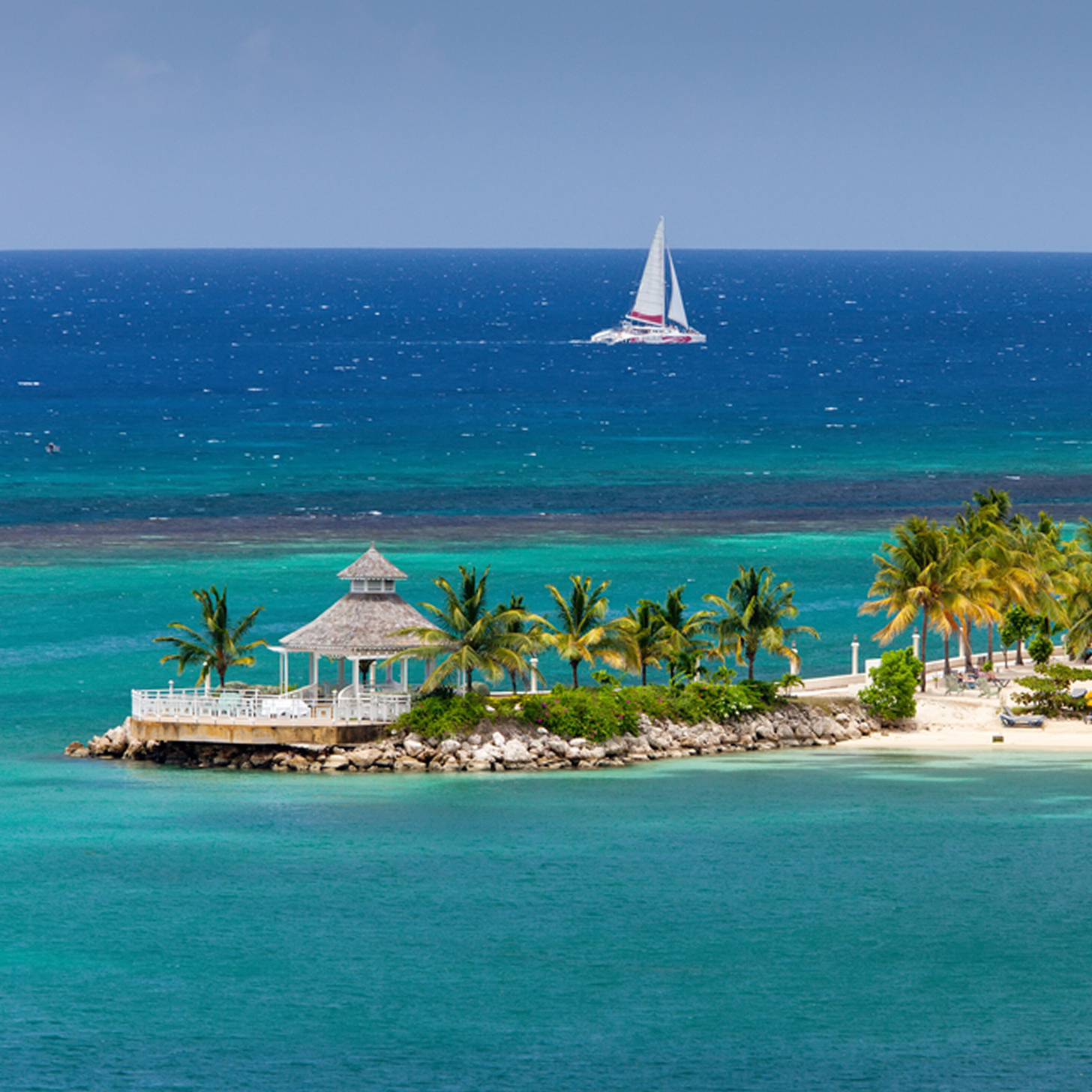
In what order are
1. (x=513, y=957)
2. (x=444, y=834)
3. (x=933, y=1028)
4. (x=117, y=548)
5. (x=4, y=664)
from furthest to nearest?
1. (x=117, y=548)
2. (x=4, y=664)
3. (x=444, y=834)
4. (x=513, y=957)
5. (x=933, y=1028)

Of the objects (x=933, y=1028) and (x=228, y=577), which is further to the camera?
(x=228, y=577)

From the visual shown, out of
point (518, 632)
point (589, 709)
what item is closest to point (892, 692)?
point (589, 709)

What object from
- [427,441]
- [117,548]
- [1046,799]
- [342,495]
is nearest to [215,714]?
[1046,799]

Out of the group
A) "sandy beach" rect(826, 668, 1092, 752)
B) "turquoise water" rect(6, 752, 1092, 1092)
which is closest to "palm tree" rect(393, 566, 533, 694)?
"turquoise water" rect(6, 752, 1092, 1092)

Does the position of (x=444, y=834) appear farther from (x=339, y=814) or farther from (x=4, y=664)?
(x=4, y=664)

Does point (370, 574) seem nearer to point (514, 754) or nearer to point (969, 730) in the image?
point (514, 754)

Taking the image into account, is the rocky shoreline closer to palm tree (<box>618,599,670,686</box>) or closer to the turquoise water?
the turquoise water
